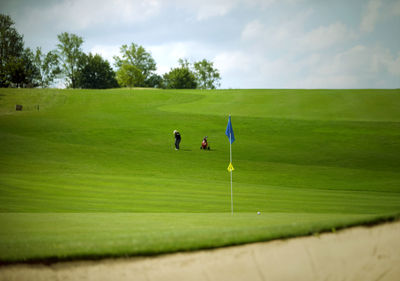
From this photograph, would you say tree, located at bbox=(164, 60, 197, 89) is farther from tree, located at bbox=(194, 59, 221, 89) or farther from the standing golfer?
the standing golfer

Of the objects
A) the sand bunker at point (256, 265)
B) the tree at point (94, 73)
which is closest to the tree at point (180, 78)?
the tree at point (94, 73)

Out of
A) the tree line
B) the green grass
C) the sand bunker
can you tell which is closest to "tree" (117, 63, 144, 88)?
the tree line

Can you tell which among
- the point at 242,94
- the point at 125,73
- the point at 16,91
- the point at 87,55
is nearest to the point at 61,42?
the point at 87,55

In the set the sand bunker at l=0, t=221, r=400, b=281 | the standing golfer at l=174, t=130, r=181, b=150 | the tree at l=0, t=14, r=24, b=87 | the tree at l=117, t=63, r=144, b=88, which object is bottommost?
the sand bunker at l=0, t=221, r=400, b=281

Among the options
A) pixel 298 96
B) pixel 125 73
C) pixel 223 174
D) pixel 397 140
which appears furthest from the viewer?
pixel 125 73

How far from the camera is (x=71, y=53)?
127 m

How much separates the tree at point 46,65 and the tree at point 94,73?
8.14m

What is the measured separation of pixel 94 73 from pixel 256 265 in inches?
5181

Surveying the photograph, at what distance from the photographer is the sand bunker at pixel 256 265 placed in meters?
6.16

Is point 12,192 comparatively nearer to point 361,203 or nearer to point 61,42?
point 361,203

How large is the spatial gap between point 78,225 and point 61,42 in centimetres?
12933

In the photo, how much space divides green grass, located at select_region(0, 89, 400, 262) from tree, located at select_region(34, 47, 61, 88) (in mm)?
61387

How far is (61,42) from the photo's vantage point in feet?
414

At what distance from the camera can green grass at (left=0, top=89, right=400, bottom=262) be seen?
840cm
